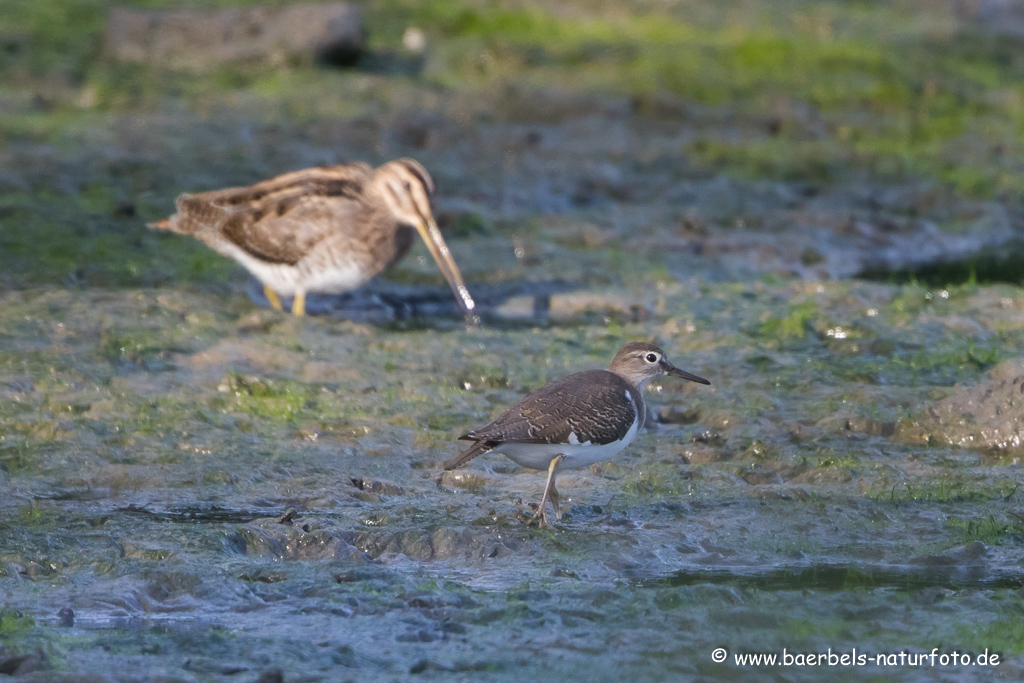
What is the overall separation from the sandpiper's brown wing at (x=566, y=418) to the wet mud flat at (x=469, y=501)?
40cm

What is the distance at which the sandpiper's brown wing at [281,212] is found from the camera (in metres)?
9.64

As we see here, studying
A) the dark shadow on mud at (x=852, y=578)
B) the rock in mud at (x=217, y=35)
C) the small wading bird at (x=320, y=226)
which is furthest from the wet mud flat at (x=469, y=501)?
the rock in mud at (x=217, y=35)

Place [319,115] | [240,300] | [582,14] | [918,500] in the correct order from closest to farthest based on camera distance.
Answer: [918,500], [240,300], [319,115], [582,14]

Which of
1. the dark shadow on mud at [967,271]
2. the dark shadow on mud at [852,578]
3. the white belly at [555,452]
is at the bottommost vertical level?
the dark shadow on mud at [967,271]

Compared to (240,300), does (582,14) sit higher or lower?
higher

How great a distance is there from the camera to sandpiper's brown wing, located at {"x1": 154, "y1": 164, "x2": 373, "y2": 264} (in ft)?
31.6

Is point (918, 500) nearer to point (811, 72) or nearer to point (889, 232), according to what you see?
A: point (889, 232)

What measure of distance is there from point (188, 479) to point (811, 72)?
1216 centimetres

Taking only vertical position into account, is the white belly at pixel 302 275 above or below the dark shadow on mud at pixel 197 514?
above

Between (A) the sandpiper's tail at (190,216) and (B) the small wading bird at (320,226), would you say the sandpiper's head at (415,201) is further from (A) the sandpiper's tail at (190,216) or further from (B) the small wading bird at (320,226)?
(A) the sandpiper's tail at (190,216)

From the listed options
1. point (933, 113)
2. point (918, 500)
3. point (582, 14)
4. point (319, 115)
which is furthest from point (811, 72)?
point (918, 500)

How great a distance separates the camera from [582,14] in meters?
18.9

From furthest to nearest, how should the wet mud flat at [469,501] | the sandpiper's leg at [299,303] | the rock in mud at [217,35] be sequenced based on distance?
the rock in mud at [217,35]
the sandpiper's leg at [299,303]
the wet mud flat at [469,501]

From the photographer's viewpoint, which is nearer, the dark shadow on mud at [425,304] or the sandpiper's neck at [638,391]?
the sandpiper's neck at [638,391]
